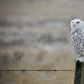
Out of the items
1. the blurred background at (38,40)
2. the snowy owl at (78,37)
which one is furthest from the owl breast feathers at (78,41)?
the blurred background at (38,40)

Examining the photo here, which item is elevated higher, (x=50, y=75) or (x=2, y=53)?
(x=2, y=53)

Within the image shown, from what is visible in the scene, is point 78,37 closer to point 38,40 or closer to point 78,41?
point 78,41

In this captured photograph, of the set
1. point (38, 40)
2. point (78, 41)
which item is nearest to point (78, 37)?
point (78, 41)

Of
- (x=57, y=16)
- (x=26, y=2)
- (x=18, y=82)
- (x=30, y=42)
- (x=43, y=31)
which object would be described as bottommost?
(x=18, y=82)

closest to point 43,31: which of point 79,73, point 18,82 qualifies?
point 18,82

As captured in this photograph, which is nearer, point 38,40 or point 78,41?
point 78,41

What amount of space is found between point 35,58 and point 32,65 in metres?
0.09

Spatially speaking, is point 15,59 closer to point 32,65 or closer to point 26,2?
point 32,65

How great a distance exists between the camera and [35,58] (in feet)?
7.31

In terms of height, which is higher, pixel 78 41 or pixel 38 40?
pixel 38 40

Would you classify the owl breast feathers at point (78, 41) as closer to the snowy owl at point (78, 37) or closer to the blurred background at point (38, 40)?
the snowy owl at point (78, 37)

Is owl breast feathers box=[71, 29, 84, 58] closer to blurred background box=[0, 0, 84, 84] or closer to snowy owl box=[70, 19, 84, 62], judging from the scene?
snowy owl box=[70, 19, 84, 62]

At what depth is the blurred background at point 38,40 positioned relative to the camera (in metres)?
2.21

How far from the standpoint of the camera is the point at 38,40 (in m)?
2.21
